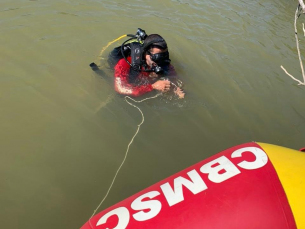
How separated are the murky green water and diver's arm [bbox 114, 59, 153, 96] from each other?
0.14 metres

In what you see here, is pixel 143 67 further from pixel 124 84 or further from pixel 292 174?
pixel 292 174

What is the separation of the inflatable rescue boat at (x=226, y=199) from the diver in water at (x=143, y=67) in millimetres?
1847

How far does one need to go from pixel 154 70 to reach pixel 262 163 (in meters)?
1.96

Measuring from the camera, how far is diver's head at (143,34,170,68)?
3.41m

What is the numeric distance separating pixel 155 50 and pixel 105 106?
97cm

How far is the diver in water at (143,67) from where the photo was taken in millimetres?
3475

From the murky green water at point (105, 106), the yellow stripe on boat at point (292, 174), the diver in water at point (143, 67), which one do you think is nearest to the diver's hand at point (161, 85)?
the diver in water at point (143, 67)

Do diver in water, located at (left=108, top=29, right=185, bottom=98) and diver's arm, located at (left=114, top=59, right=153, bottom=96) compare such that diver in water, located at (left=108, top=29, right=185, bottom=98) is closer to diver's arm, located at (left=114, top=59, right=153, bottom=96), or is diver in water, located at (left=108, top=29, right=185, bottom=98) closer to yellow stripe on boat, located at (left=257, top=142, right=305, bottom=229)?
diver's arm, located at (left=114, top=59, right=153, bottom=96)

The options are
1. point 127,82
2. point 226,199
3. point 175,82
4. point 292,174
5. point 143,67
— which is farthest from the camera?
point 175,82

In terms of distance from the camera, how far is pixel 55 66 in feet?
13.1

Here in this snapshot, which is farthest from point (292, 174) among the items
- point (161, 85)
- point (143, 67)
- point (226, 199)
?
point (143, 67)

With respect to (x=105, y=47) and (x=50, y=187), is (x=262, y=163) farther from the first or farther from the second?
(x=105, y=47)

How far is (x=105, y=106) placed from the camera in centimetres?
354

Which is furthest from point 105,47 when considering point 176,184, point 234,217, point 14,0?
point 234,217
